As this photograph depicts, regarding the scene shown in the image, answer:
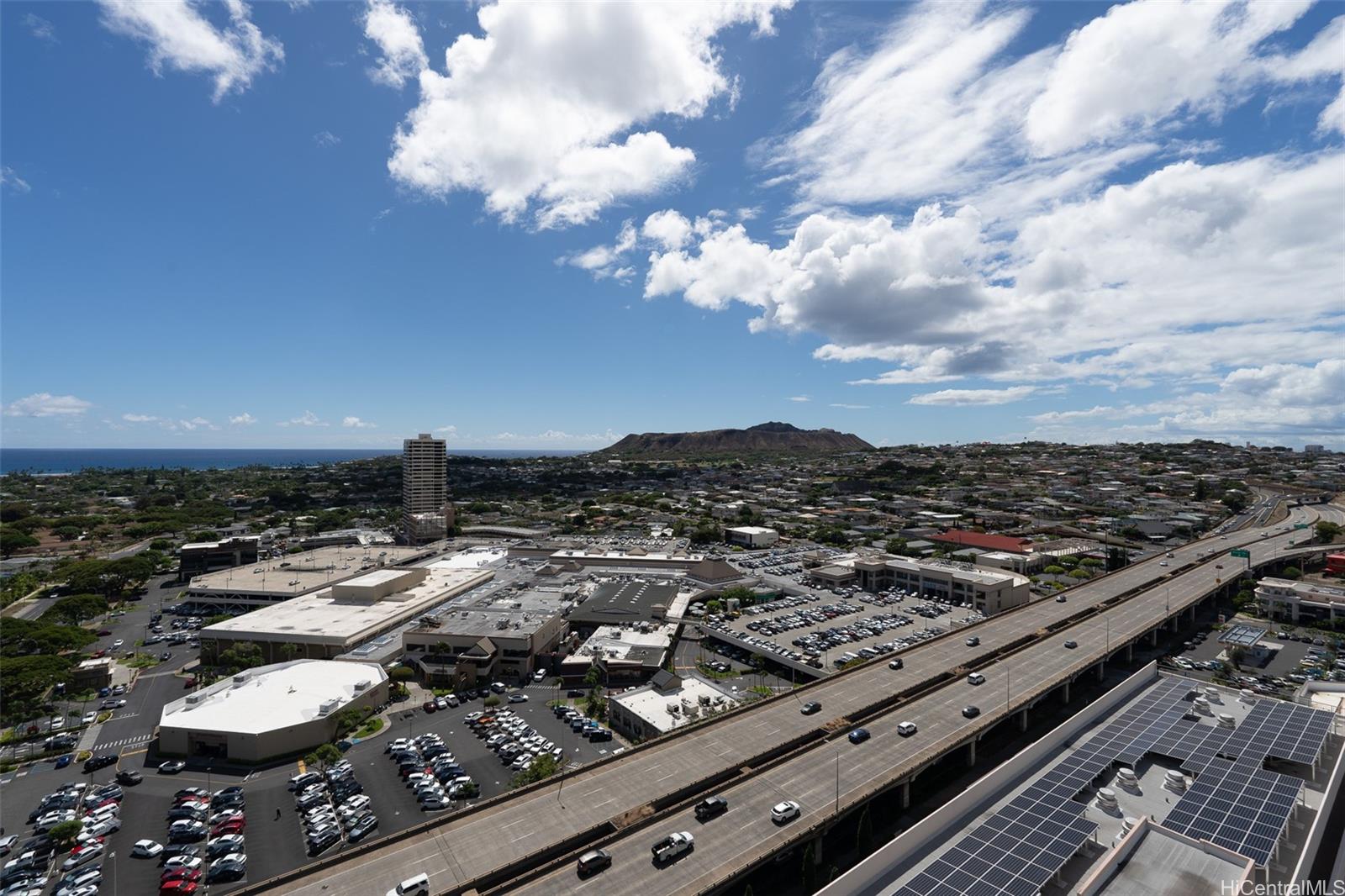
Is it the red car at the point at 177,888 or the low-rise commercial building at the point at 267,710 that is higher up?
the low-rise commercial building at the point at 267,710

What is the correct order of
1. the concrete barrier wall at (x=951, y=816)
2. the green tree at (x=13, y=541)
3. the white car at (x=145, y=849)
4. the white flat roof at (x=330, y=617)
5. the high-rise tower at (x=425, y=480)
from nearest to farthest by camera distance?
the concrete barrier wall at (x=951, y=816) < the white car at (x=145, y=849) < the white flat roof at (x=330, y=617) < the green tree at (x=13, y=541) < the high-rise tower at (x=425, y=480)

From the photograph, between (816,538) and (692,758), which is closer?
(692,758)

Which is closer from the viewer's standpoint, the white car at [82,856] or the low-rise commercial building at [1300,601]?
the white car at [82,856]

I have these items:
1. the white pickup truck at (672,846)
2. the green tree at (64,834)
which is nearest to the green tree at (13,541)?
the green tree at (64,834)

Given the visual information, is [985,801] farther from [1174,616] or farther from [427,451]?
[427,451]

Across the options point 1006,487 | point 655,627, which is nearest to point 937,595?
point 655,627

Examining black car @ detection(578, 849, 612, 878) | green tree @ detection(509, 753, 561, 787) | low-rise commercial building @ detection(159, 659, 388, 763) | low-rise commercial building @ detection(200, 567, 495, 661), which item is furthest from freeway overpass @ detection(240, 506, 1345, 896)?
low-rise commercial building @ detection(200, 567, 495, 661)

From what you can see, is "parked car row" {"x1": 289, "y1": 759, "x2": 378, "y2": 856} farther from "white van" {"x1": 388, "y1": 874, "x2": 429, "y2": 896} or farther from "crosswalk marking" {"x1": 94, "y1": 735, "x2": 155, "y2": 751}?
"crosswalk marking" {"x1": 94, "y1": 735, "x2": 155, "y2": 751}

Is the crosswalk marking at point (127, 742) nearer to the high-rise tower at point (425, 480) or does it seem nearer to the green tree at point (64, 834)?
the green tree at point (64, 834)
